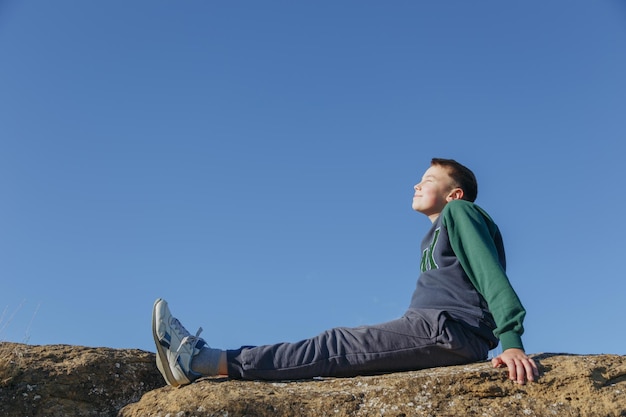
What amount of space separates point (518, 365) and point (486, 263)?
0.66m

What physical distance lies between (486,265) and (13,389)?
300 centimetres

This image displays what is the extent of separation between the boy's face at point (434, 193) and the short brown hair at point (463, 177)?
0.05 metres

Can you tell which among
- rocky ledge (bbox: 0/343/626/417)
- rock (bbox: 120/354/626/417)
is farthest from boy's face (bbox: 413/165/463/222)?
Answer: rock (bbox: 120/354/626/417)

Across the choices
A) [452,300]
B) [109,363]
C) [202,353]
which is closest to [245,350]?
[202,353]

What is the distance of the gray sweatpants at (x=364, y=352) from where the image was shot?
13.6ft

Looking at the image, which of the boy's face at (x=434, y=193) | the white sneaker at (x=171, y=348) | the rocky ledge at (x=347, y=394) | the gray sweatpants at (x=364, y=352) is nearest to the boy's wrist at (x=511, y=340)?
the rocky ledge at (x=347, y=394)

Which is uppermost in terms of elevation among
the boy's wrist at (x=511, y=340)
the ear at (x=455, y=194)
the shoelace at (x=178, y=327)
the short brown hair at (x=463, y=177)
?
the short brown hair at (x=463, y=177)

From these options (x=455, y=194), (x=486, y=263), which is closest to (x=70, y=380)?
(x=486, y=263)

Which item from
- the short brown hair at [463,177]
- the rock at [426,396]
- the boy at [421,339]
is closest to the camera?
the rock at [426,396]

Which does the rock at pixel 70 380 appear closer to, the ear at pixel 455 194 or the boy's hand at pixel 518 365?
the boy's hand at pixel 518 365

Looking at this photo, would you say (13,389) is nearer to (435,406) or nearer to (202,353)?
(202,353)

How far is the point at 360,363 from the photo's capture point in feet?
13.8

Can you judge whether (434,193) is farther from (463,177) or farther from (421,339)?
(421,339)

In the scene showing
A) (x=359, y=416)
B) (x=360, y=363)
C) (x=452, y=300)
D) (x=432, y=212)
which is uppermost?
(x=432, y=212)
